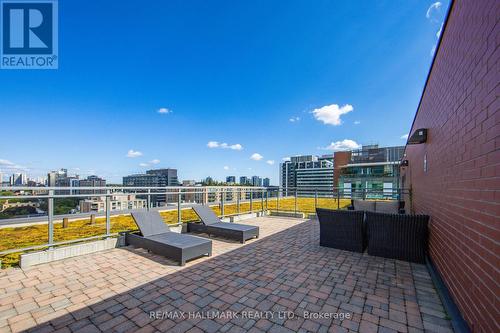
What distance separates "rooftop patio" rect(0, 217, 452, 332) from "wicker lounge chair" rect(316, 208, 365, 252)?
1.00 ft

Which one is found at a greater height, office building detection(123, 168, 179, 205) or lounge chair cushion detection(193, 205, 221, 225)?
office building detection(123, 168, 179, 205)

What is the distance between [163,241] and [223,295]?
5.95 feet

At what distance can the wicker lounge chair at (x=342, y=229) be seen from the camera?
4109mm

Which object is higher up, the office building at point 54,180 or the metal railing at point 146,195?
the office building at point 54,180

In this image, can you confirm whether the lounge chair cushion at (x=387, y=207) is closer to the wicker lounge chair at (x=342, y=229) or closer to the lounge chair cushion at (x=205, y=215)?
the wicker lounge chair at (x=342, y=229)

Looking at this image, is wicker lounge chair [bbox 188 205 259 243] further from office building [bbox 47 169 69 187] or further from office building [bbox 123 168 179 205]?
office building [bbox 47 169 69 187]

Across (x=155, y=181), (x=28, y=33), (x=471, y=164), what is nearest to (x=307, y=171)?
(x=155, y=181)

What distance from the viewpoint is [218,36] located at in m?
10.9

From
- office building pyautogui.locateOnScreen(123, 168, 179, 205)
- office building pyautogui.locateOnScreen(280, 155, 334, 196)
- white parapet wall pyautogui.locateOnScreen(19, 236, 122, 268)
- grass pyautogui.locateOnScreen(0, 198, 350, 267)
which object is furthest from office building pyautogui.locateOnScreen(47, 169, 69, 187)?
office building pyautogui.locateOnScreen(280, 155, 334, 196)

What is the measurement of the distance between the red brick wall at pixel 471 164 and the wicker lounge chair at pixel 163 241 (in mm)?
3319

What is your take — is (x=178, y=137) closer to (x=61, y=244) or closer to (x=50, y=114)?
(x=50, y=114)

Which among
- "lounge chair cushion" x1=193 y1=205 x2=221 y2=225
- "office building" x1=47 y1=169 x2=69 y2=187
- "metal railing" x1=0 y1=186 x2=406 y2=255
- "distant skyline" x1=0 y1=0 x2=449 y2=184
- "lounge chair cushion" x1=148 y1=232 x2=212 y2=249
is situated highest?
"distant skyline" x1=0 y1=0 x2=449 y2=184

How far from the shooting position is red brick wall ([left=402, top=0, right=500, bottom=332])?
4.47 ft

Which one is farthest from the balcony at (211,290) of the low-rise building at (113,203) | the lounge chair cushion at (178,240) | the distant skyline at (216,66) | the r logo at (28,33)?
the r logo at (28,33)
